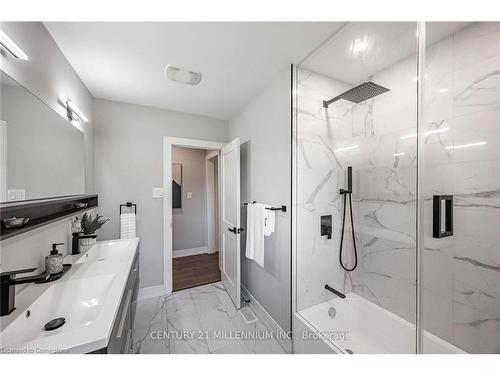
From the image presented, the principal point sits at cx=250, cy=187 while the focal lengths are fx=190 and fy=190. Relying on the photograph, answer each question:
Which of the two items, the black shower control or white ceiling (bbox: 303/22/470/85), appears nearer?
white ceiling (bbox: 303/22/470/85)

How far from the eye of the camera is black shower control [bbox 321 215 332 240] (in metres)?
1.76

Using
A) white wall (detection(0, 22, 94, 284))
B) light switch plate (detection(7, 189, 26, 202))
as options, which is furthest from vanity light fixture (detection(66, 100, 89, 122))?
light switch plate (detection(7, 189, 26, 202))

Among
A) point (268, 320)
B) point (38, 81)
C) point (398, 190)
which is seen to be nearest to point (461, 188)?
point (398, 190)

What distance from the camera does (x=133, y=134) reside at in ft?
7.73

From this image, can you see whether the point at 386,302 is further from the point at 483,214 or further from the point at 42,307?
the point at 42,307

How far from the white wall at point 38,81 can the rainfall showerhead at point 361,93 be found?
6.66 ft

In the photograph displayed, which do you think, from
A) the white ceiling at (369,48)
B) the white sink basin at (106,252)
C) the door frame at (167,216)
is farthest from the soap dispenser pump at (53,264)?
the white ceiling at (369,48)

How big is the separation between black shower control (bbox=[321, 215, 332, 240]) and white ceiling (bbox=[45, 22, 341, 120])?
1.40m

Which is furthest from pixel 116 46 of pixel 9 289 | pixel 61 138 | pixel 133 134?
pixel 9 289

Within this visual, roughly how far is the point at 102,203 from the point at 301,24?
8.48ft

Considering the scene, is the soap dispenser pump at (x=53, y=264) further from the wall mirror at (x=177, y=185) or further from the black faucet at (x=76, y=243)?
the wall mirror at (x=177, y=185)

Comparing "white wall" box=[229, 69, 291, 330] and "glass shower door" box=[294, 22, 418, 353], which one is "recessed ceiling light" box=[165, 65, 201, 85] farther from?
"glass shower door" box=[294, 22, 418, 353]

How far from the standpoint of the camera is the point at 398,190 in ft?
5.18

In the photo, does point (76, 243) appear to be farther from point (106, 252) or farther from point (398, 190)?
point (398, 190)
